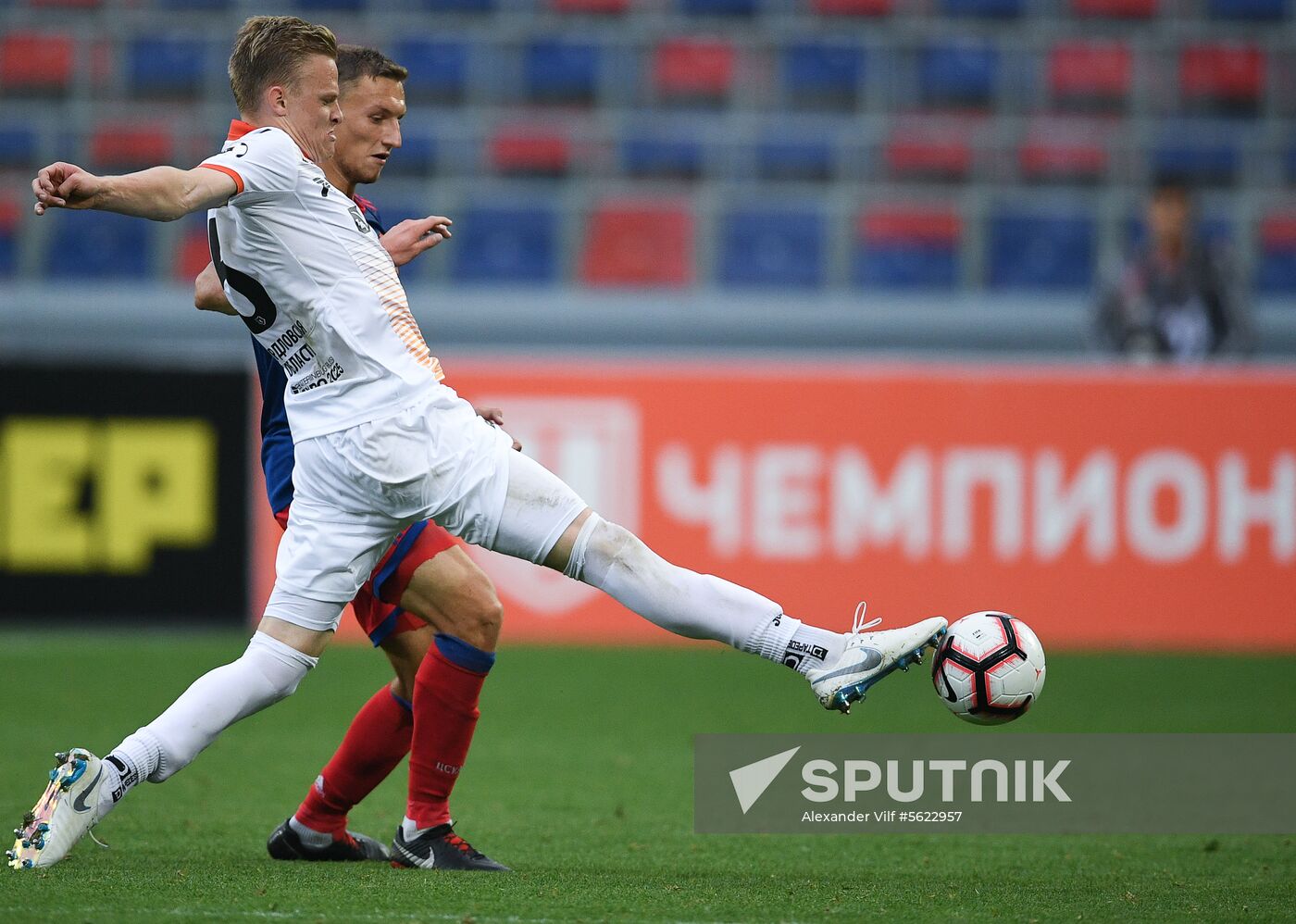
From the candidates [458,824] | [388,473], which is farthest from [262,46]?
[458,824]

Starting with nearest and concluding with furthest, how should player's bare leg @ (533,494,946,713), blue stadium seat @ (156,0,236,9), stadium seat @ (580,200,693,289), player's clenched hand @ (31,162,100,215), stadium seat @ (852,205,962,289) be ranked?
player's clenched hand @ (31,162,100,215) < player's bare leg @ (533,494,946,713) < stadium seat @ (580,200,693,289) < stadium seat @ (852,205,962,289) < blue stadium seat @ (156,0,236,9)

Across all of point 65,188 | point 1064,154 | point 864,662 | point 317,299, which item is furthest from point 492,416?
point 1064,154

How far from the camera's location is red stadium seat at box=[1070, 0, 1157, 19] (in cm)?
1390

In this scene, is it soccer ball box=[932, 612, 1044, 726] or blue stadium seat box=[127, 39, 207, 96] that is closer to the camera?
soccer ball box=[932, 612, 1044, 726]

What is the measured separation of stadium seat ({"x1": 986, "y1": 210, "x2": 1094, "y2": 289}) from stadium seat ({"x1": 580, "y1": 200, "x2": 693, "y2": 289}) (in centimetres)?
227

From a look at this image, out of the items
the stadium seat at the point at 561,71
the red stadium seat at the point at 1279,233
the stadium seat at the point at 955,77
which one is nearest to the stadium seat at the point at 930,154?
the stadium seat at the point at 955,77

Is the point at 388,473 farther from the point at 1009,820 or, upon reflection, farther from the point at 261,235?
the point at 1009,820

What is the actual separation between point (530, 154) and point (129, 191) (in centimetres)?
992

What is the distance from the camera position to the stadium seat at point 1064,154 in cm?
1320

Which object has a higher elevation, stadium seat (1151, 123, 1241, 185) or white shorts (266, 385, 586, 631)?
stadium seat (1151, 123, 1241, 185)

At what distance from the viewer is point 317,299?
390 cm

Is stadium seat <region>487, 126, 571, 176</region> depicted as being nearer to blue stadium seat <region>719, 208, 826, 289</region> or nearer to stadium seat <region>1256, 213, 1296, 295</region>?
blue stadium seat <region>719, 208, 826, 289</region>

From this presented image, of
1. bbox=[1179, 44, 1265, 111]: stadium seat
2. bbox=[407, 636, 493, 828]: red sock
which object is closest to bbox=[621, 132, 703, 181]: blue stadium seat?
bbox=[1179, 44, 1265, 111]: stadium seat

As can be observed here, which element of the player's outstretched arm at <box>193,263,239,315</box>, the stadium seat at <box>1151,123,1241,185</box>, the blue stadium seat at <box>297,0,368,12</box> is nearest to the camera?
the player's outstretched arm at <box>193,263,239,315</box>
